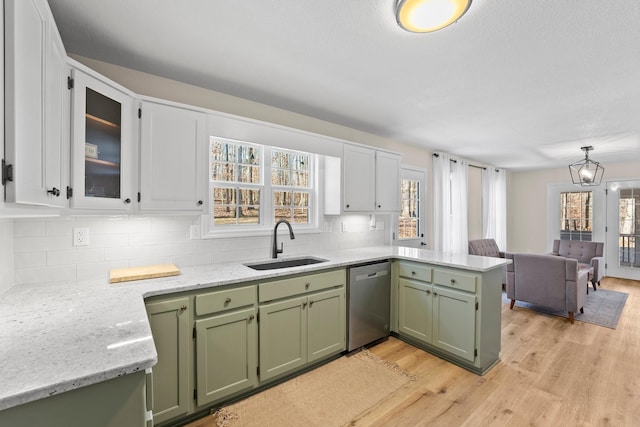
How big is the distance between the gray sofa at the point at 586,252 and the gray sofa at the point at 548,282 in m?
1.50

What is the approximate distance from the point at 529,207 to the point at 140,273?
8.00 meters

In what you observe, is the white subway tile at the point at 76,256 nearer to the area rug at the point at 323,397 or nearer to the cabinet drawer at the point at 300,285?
the cabinet drawer at the point at 300,285

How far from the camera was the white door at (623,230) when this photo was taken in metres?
5.75

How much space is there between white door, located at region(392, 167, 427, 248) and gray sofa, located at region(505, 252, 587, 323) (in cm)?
129

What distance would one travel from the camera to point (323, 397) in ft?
7.03

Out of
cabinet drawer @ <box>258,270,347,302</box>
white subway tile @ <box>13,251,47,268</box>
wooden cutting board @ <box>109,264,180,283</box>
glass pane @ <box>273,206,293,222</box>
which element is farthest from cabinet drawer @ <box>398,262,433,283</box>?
white subway tile @ <box>13,251,47,268</box>

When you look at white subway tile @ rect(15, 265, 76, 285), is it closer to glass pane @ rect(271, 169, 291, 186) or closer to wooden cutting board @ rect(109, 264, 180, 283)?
wooden cutting board @ rect(109, 264, 180, 283)

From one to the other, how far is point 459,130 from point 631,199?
4.90 meters

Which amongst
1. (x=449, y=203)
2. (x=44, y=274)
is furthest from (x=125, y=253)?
(x=449, y=203)

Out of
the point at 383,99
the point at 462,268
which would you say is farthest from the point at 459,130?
the point at 462,268

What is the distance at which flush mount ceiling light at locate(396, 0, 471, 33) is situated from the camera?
53.7 inches

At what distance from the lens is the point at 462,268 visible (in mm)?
2508

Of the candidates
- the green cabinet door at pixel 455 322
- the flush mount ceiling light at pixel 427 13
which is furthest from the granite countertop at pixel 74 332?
the flush mount ceiling light at pixel 427 13

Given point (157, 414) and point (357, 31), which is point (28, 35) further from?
point (157, 414)
